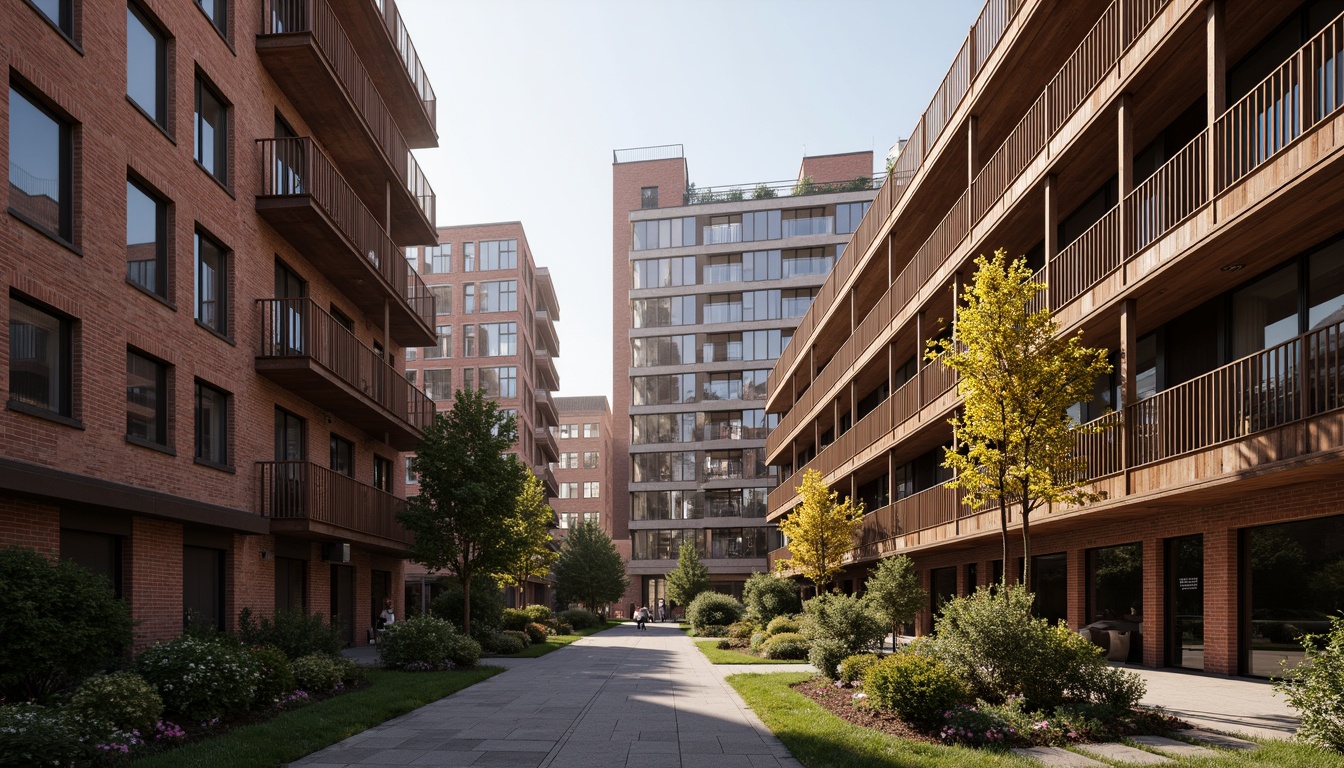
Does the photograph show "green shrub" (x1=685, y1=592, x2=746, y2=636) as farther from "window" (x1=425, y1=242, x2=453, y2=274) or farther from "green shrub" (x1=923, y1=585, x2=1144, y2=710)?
"window" (x1=425, y1=242, x2=453, y2=274)

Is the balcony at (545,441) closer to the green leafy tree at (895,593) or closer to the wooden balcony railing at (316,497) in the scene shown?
the wooden balcony railing at (316,497)

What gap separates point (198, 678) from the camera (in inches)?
484

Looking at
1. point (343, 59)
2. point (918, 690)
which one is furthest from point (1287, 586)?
point (343, 59)

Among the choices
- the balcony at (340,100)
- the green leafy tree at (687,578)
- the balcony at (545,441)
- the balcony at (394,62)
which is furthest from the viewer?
the balcony at (545,441)

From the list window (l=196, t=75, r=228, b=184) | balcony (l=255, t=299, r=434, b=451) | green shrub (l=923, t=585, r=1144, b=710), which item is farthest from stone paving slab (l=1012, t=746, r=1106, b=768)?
window (l=196, t=75, r=228, b=184)

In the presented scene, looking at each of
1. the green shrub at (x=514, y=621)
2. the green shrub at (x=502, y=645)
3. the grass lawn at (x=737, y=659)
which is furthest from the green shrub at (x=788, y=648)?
the green shrub at (x=514, y=621)

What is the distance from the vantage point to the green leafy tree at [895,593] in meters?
24.3

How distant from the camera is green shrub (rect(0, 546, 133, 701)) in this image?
10531 millimetres

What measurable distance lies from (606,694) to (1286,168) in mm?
12919

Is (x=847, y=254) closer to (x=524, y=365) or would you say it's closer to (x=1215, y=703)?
(x=1215, y=703)

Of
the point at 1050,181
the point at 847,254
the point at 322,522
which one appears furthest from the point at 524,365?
the point at 1050,181

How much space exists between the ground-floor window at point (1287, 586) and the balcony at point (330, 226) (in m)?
19.7

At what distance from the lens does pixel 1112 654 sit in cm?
2017

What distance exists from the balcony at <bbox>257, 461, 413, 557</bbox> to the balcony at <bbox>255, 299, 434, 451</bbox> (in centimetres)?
197
